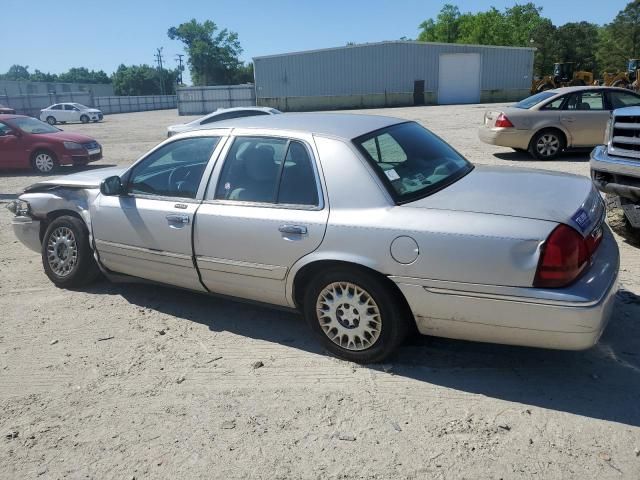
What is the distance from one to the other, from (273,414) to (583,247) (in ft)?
6.53

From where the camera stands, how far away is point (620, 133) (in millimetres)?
5625

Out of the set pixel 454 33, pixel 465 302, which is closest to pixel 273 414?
pixel 465 302

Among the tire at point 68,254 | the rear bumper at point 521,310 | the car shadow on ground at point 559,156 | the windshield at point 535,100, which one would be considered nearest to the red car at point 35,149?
the tire at point 68,254

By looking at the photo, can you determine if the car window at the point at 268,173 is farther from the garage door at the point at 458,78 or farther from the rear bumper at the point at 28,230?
the garage door at the point at 458,78

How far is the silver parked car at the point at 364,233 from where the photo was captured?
295 centimetres

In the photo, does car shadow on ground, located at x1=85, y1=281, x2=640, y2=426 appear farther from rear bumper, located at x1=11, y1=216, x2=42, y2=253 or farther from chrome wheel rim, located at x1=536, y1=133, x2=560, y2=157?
chrome wheel rim, located at x1=536, y1=133, x2=560, y2=157

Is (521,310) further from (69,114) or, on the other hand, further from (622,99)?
(69,114)

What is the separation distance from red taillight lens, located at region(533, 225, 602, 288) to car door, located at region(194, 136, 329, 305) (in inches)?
51.5

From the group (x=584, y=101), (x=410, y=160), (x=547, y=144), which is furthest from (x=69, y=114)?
(x=410, y=160)

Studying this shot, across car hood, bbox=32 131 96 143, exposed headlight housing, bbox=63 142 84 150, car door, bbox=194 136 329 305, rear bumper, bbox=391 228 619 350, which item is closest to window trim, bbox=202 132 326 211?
car door, bbox=194 136 329 305

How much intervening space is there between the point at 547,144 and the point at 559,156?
0.53 metres

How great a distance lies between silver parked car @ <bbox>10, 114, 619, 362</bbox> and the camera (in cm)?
295

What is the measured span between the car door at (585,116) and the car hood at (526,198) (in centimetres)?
795

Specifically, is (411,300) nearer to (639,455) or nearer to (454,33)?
(639,455)
